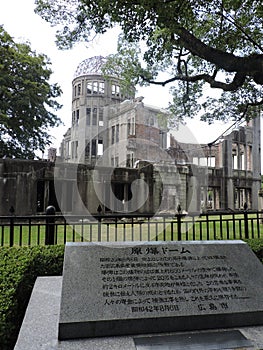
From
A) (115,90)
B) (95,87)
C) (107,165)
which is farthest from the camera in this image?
(107,165)

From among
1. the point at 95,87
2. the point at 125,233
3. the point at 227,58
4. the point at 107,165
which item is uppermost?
the point at 95,87

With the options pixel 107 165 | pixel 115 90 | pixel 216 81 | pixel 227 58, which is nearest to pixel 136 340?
pixel 227 58

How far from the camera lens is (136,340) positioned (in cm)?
276

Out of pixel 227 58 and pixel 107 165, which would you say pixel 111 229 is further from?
pixel 227 58

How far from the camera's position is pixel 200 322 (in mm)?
2994

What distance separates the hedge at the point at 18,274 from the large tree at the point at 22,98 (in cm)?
1470

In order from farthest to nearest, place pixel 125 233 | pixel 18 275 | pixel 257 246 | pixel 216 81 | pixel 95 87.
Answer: pixel 95 87 < pixel 216 81 < pixel 125 233 < pixel 257 246 < pixel 18 275

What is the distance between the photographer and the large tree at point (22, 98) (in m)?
18.6

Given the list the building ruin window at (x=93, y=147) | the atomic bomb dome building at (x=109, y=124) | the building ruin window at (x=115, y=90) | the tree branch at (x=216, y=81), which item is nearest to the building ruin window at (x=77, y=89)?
the atomic bomb dome building at (x=109, y=124)

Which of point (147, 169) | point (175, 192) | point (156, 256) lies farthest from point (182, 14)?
point (147, 169)

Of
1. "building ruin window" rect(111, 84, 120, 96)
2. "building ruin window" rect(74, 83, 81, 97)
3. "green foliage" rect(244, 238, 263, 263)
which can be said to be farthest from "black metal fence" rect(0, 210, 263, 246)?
"building ruin window" rect(111, 84, 120, 96)

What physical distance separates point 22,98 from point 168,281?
1814 centimetres

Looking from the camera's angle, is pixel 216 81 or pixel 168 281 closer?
pixel 168 281

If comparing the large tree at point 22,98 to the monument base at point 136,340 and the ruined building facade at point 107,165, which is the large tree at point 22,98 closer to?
the ruined building facade at point 107,165
